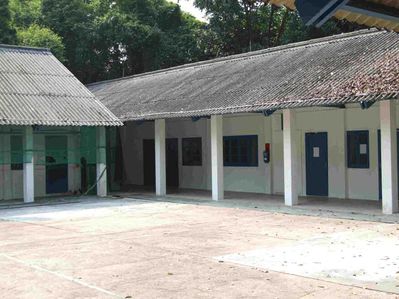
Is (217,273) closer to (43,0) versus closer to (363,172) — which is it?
(363,172)

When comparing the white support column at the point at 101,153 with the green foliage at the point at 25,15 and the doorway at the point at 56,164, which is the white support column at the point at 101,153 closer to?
the doorway at the point at 56,164

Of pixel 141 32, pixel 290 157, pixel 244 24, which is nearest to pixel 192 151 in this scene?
pixel 290 157

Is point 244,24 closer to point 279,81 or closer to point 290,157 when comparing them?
point 279,81

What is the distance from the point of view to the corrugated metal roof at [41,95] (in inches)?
683

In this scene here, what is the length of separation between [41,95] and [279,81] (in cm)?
836

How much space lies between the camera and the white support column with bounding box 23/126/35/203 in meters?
17.2

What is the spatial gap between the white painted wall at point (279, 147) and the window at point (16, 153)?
21.3 feet

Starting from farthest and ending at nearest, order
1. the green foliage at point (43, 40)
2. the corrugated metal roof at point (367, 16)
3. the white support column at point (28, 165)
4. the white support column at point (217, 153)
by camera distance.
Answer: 1. the green foliage at point (43, 40)
2. the white support column at point (28, 165)
3. the white support column at point (217, 153)
4. the corrugated metal roof at point (367, 16)

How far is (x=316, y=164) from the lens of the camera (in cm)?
1709

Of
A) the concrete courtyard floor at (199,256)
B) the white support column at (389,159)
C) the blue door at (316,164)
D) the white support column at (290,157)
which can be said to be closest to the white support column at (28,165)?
the concrete courtyard floor at (199,256)

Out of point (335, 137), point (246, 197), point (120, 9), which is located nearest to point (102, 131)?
point (246, 197)

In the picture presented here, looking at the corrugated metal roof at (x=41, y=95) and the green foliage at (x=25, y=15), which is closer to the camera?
the corrugated metal roof at (x=41, y=95)

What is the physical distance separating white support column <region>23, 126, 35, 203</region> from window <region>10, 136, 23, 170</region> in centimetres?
122

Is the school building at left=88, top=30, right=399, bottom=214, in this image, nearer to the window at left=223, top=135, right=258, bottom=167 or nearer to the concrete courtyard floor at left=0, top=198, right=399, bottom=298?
the window at left=223, top=135, right=258, bottom=167
